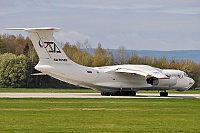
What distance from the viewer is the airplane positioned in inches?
2272

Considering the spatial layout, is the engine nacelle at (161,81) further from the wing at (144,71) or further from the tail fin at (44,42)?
the tail fin at (44,42)

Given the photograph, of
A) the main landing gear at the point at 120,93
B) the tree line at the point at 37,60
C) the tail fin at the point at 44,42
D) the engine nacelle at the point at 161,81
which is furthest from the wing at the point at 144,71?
the tree line at the point at 37,60

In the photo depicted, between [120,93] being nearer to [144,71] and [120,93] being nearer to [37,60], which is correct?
[144,71]

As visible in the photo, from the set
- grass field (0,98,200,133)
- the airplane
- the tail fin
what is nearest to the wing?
the airplane

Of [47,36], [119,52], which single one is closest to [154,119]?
[47,36]

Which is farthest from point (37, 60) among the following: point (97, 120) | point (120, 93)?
point (97, 120)

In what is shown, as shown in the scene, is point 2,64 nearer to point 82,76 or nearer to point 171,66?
point 171,66

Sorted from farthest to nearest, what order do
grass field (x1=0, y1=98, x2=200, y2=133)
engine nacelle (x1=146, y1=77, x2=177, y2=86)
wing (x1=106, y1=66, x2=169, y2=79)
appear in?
engine nacelle (x1=146, y1=77, x2=177, y2=86) < wing (x1=106, y1=66, x2=169, y2=79) < grass field (x1=0, y1=98, x2=200, y2=133)

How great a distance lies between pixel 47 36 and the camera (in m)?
57.9

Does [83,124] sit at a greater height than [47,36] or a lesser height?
lesser

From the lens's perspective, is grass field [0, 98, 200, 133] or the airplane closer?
grass field [0, 98, 200, 133]

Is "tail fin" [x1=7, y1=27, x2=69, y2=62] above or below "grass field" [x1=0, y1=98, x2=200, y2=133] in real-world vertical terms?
above

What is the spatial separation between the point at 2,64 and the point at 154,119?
77.0 metres

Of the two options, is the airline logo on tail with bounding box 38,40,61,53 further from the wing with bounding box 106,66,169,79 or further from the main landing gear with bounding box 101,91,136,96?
the main landing gear with bounding box 101,91,136,96
